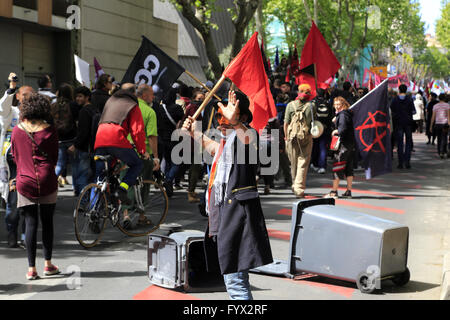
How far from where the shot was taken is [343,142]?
39.6 ft

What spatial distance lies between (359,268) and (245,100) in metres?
2.04

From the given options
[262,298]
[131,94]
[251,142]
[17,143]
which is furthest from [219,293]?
[131,94]

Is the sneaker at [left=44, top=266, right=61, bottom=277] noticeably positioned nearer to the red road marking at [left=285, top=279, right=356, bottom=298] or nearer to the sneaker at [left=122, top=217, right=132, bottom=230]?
the sneaker at [left=122, top=217, right=132, bottom=230]

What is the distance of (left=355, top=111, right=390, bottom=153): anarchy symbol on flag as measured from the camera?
37.9ft

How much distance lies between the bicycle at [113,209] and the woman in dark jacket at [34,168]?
1090 mm

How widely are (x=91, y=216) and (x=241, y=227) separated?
3.46 meters

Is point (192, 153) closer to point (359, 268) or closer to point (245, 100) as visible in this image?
point (359, 268)

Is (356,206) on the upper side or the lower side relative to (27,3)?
lower

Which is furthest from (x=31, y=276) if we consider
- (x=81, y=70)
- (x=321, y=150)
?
(x=321, y=150)

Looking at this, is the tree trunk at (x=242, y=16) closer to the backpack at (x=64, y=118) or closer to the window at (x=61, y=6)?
the window at (x=61, y=6)

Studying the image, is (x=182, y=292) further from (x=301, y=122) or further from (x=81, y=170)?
(x=301, y=122)

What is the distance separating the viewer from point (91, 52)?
2095 centimetres

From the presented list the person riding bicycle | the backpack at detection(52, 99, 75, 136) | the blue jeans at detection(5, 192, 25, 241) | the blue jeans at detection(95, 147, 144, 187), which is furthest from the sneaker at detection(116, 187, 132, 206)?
the backpack at detection(52, 99, 75, 136)

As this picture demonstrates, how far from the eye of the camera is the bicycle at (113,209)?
769cm
